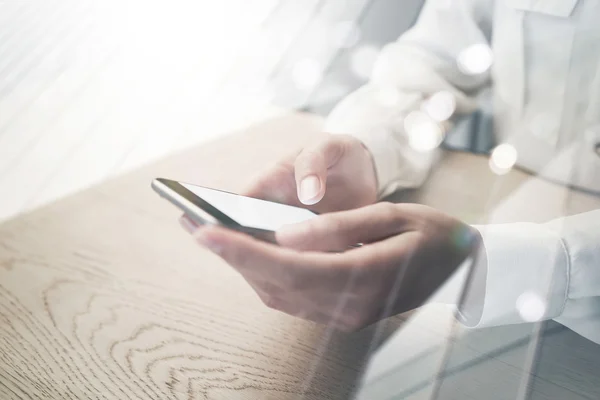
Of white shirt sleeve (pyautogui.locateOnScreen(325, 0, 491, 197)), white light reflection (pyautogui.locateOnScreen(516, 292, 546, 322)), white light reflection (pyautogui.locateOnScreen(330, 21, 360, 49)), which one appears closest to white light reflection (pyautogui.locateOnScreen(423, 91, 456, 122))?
white shirt sleeve (pyautogui.locateOnScreen(325, 0, 491, 197))

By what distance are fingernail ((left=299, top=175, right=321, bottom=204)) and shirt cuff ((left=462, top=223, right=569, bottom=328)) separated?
0.13 meters

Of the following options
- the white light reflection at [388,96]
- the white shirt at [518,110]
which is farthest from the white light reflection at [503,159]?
the white light reflection at [388,96]

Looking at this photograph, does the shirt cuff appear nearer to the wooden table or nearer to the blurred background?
the wooden table

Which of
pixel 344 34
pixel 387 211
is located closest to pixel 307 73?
pixel 344 34

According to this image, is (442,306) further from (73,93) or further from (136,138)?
Result: (73,93)

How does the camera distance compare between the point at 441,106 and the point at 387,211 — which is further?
the point at 441,106

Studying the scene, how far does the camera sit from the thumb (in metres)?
0.39

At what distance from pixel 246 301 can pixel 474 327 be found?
0.16 meters

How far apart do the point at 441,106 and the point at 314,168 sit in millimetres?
179

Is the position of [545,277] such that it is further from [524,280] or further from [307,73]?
[307,73]

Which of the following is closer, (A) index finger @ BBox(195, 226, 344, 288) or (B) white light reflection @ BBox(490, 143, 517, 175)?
(A) index finger @ BBox(195, 226, 344, 288)

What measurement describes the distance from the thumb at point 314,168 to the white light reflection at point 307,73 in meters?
0.15

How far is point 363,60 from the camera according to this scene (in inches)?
21.9

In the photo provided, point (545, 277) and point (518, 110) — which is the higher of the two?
point (518, 110)
